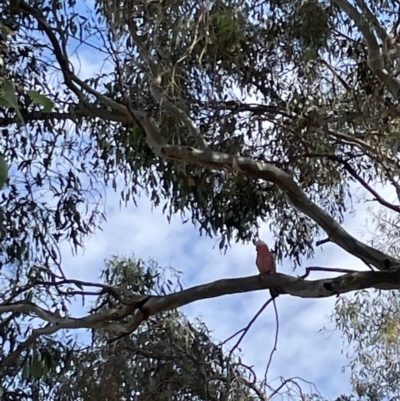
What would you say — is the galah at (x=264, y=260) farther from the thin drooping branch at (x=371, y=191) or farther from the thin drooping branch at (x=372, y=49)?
the thin drooping branch at (x=372, y=49)

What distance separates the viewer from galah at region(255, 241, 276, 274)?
11.1 feet

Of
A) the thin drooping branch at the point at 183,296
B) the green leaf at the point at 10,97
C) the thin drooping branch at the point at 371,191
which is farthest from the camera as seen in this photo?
the thin drooping branch at the point at 371,191

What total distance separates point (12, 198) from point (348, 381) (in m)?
2.99

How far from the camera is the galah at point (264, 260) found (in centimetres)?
338

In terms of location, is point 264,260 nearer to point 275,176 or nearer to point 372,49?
point 275,176

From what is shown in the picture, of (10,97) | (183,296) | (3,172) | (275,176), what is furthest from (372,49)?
(3,172)

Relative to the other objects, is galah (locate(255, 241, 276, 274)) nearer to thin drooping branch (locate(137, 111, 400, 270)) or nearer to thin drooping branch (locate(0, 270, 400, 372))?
thin drooping branch (locate(0, 270, 400, 372))

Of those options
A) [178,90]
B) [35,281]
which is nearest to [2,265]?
[35,281]

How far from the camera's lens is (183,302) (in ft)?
11.4

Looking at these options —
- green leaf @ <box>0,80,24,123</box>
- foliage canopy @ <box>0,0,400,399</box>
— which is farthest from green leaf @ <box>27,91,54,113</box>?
foliage canopy @ <box>0,0,400,399</box>

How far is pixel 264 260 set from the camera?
3426mm

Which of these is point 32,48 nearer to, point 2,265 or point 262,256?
point 2,265

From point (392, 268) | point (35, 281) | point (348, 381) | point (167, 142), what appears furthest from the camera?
point (348, 381)

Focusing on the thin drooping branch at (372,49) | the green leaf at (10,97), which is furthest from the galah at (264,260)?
the green leaf at (10,97)
